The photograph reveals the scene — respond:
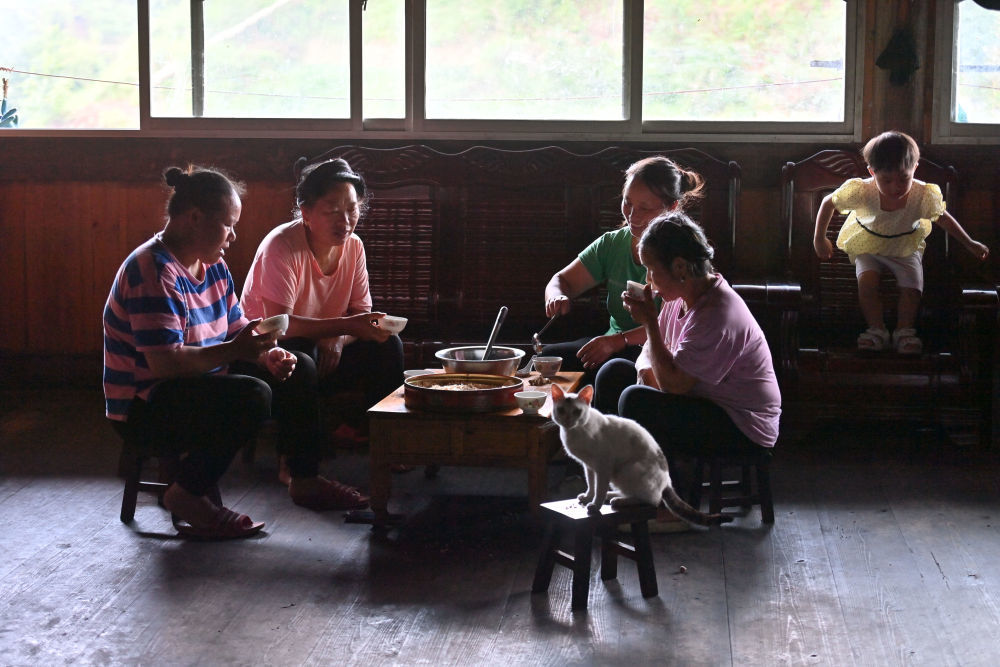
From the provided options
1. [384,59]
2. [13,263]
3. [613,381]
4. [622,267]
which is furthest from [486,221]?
[13,263]

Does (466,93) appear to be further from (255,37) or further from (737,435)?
(737,435)

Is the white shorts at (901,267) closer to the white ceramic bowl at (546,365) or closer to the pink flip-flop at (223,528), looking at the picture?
the white ceramic bowl at (546,365)

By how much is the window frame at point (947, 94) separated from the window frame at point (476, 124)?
319 millimetres

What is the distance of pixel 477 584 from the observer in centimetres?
264

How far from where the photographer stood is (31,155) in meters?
5.04

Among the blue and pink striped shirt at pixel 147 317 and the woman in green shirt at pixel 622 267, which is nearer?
the blue and pink striped shirt at pixel 147 317

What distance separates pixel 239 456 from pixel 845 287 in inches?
101

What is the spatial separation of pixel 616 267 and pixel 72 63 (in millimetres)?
3062

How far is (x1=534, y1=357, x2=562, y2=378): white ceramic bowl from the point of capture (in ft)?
10.9

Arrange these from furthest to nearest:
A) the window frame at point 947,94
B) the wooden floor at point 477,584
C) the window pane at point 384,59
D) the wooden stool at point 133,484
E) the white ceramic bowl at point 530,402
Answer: the window pane at point 384,59
the window frame at point 947,94
the wooden stool at point 133,484
the white ceramic bowl at point 530,402
the wooden floor at point 477,584

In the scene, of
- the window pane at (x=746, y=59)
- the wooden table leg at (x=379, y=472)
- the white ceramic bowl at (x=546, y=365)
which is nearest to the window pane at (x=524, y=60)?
the window pane at (x=746, y=59)

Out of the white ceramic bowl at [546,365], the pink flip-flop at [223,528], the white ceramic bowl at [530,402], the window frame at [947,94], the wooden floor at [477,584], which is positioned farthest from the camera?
the window frame at [947,94]

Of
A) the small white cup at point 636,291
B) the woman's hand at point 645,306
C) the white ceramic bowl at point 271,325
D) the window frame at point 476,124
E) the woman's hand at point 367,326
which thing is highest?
the window frame at point 476,124

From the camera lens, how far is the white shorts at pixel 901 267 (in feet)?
13.6
